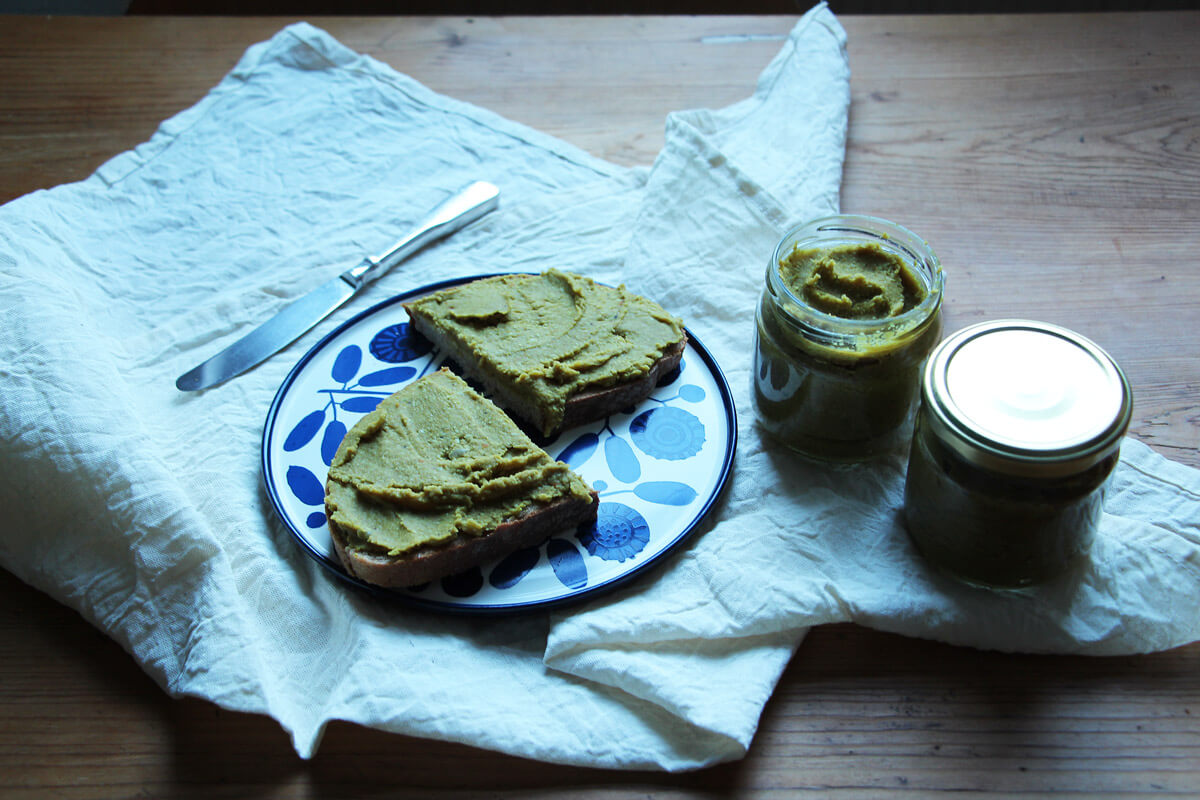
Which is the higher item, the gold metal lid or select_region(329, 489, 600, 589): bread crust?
the gold metal lid

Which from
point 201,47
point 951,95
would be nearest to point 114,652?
point 201,47

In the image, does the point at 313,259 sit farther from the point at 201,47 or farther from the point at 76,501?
the point at 201,47

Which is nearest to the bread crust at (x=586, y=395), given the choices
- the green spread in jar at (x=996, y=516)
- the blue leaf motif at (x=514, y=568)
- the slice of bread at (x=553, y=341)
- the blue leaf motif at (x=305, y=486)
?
the slice of bread at (x=553, y=341)

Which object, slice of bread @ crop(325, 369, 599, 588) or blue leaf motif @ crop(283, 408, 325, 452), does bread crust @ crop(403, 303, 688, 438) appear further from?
blue leaf motif @ crop(283, 408, 325, 452)

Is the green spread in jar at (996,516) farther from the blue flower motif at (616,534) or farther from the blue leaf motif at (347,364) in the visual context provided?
the blue leaf motif at (347,364)

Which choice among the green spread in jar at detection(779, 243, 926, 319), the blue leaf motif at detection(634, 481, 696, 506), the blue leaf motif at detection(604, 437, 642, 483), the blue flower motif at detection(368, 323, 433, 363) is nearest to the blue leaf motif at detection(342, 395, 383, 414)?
the blue flower motif at detection(368, 323, 433, 363)
